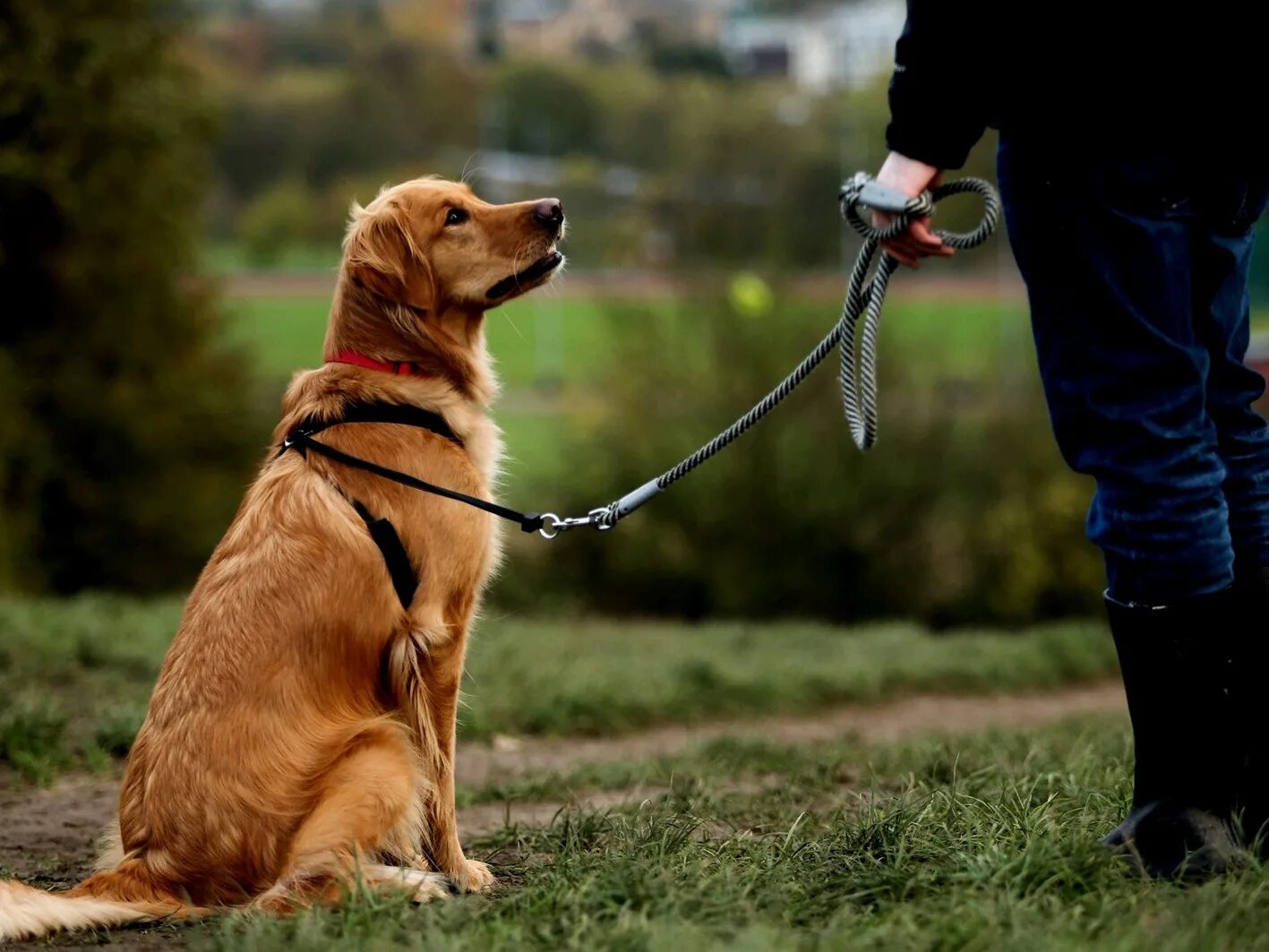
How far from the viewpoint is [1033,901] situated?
262 cm

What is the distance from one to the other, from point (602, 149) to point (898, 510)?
846 cm

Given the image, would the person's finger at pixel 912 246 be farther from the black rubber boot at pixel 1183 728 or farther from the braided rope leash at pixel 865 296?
the black rubber boot at pixel 1183 728

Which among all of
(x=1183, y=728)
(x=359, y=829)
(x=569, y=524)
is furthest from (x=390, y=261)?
(x=1183, y=728)

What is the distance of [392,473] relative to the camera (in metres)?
3.48

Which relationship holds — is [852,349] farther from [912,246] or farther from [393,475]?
[393,475]

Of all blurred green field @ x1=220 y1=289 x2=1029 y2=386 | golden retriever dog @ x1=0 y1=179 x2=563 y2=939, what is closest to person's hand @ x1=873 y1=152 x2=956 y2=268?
golden retriever dog @ x1=0 y1=179 x2=563 y2=939

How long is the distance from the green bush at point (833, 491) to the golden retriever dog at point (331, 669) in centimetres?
1012

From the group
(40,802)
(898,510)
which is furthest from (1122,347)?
(898,510)

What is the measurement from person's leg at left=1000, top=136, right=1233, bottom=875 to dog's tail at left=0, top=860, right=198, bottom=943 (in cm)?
210

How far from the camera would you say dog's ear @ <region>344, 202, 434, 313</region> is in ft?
12.5

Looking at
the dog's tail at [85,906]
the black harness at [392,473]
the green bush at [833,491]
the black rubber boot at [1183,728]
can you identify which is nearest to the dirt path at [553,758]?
the dog's tail at [85,906]

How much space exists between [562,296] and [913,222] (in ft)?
35.9

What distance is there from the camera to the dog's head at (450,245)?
12.6 ft

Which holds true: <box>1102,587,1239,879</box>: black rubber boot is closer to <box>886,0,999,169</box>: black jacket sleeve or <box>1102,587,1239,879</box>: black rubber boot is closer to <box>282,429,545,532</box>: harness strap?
<box>886,0,999,169</box>: black jacket sleeve
